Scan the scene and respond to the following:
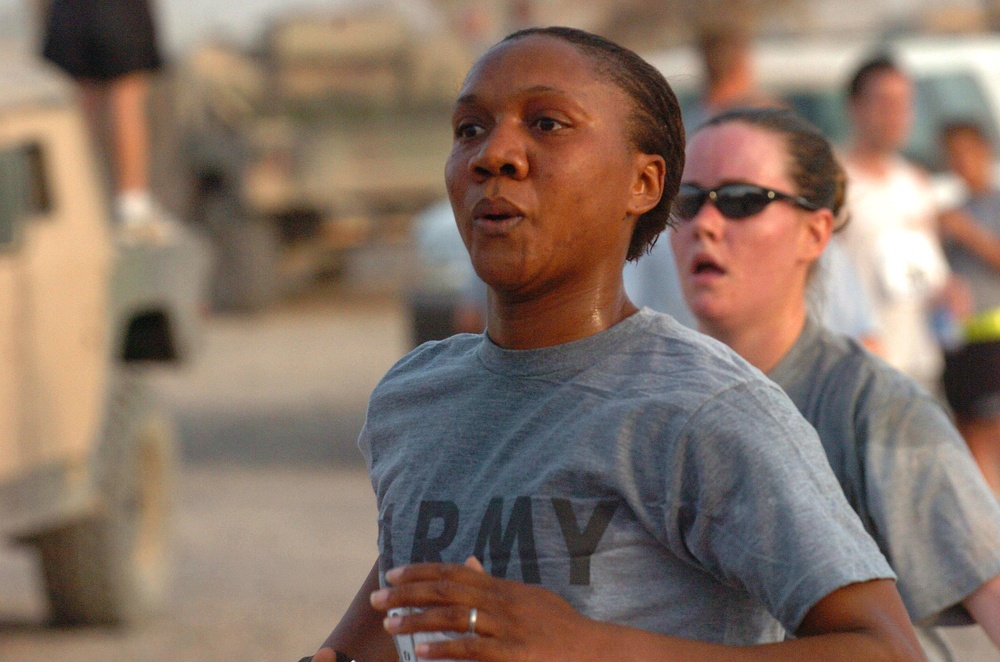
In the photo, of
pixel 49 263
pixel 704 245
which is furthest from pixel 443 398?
pixel 49 263

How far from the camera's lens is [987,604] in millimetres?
2377

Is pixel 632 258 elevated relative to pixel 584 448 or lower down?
elevated

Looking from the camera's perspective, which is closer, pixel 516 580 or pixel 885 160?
pixel 516 580

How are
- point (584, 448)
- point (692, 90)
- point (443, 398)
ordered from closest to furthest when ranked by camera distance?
point (584, 448), point (443, 398), point (692, 90)

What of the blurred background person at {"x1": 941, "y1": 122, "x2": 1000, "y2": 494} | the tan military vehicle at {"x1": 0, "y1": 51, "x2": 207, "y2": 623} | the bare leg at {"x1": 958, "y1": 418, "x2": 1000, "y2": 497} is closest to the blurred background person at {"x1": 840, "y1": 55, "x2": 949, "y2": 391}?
the blurred background person at {"x1": 941, "y1": 122, "x2": 1000, "y2": 494}

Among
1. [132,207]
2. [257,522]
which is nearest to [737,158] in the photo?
[132,207]

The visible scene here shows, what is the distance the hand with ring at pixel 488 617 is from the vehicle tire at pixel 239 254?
1619 cm

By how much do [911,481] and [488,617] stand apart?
38.8 inches

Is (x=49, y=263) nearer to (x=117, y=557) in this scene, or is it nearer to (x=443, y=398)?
(x=117, y=557)

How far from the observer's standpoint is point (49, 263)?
20.9 feet

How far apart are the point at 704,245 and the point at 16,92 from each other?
433 cm

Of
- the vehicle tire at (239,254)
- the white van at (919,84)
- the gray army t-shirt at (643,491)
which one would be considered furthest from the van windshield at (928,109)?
the vehicle tire at (239,254)

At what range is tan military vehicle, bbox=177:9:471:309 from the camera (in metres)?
17.6

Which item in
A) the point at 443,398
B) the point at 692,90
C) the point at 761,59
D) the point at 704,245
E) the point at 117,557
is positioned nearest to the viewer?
the point at 443,398
